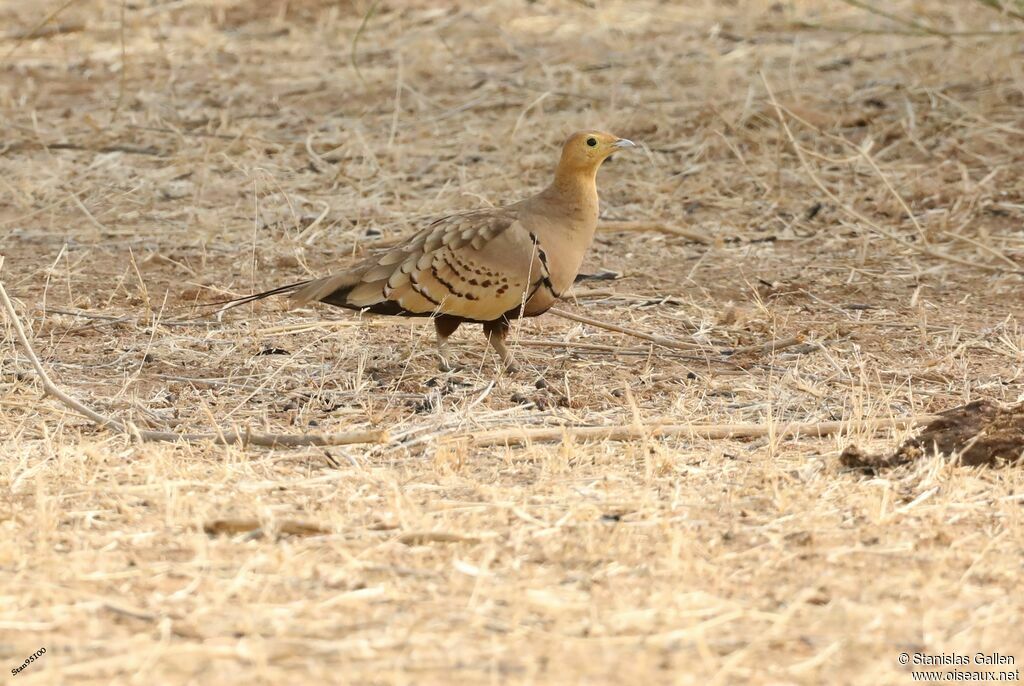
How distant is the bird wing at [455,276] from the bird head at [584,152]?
0.29 meters

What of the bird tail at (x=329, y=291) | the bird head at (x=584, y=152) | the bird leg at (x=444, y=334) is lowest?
the bird leg at (x=444, y=334)

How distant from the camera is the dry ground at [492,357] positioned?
9.49 feet

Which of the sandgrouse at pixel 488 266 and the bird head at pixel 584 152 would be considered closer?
the sandgrouse at pixel 488 266

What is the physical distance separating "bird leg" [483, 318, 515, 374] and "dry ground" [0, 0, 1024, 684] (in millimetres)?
119

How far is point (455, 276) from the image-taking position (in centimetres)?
472

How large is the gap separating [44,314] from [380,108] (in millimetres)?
3588

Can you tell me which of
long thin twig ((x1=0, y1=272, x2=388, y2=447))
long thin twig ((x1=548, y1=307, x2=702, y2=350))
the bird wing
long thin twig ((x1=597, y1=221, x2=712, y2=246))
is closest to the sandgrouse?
the bird wing

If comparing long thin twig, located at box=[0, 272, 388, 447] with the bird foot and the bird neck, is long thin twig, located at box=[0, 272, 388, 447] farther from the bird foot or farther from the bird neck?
the bird neck

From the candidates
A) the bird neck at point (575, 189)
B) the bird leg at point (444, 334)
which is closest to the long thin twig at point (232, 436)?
the bird leg at point (444, 334)

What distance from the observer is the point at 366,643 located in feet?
9.07

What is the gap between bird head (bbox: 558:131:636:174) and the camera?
4969 mm

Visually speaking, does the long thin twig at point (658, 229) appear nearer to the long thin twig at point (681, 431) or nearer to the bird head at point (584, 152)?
the bird head at point (584, 152)

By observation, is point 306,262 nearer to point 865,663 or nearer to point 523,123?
point 523,123

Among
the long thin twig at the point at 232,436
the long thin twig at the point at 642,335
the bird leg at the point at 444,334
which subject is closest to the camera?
the long thin twig at the point at 232,436
